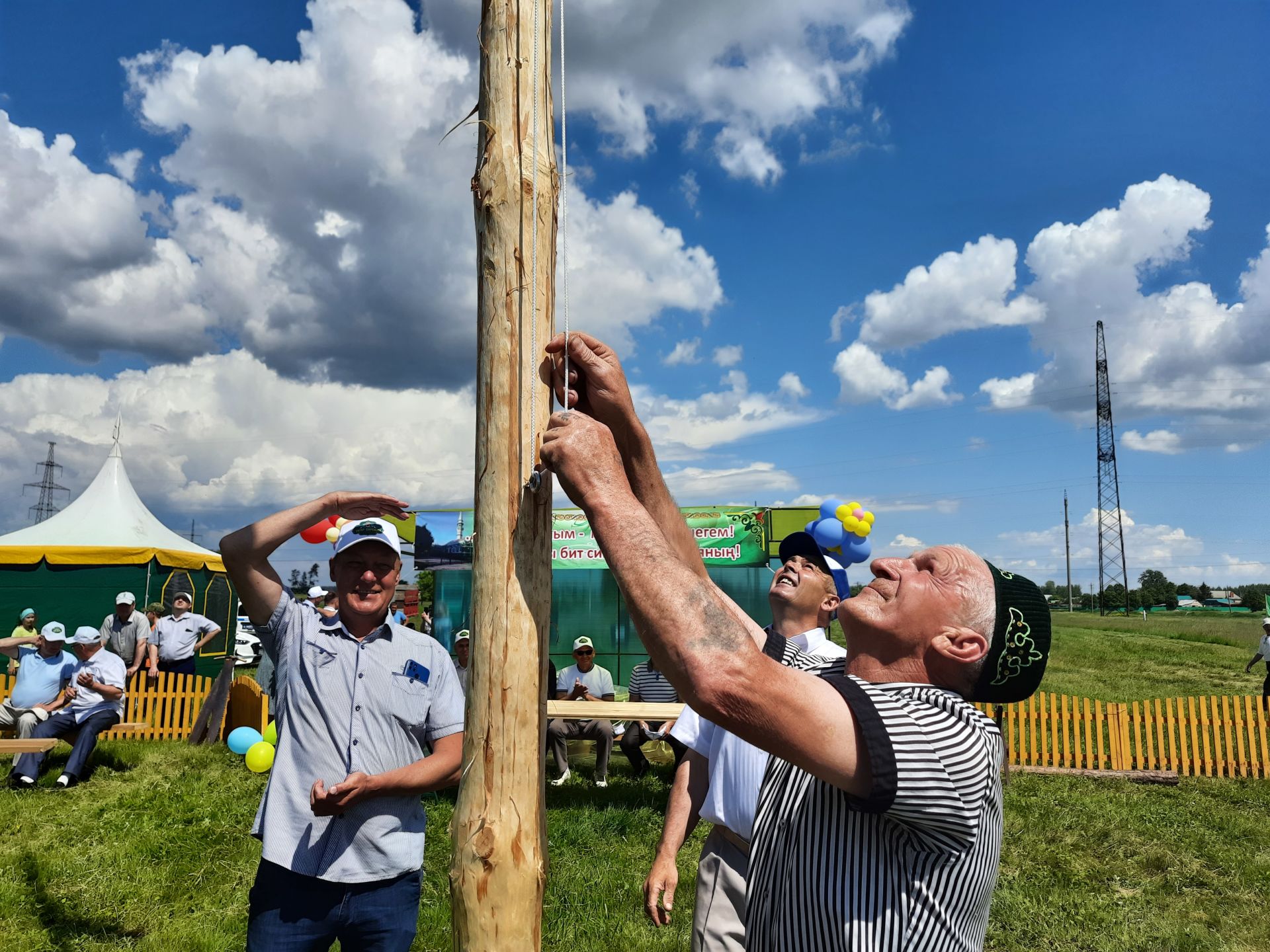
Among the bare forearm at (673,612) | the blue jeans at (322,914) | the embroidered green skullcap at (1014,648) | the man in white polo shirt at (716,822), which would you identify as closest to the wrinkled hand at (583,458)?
the bare forearm at (673,612)

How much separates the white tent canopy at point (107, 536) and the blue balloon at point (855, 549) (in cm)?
1095

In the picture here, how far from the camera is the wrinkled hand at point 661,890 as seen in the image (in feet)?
9.04

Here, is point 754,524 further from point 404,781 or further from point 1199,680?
point 1199,680

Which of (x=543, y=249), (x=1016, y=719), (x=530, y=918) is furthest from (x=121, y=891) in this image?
(x=1016, y=719)

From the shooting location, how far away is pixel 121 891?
5.04 meters

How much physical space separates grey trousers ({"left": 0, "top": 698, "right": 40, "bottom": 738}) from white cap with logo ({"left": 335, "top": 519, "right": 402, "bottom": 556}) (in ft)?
25.7

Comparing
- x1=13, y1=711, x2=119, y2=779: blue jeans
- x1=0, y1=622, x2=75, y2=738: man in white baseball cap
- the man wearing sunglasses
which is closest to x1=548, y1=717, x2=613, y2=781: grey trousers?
the man wearing sunglasses

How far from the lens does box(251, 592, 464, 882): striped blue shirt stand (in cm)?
249

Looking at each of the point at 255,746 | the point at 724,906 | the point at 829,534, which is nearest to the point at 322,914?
the point at 724,906

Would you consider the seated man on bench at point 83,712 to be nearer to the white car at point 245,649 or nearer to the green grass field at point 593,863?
the green grass field at point 593,863

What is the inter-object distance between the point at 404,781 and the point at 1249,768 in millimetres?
10918

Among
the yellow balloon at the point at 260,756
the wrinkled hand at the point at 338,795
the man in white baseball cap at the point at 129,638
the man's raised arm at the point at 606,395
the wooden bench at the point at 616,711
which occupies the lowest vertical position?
the yellow balloon at the point at 260,756

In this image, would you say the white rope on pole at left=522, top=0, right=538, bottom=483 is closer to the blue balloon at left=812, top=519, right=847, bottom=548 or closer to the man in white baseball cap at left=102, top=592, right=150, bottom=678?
the blue balloon at left=812, top=519, right=847, bottom=548

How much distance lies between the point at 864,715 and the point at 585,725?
7756 mm
